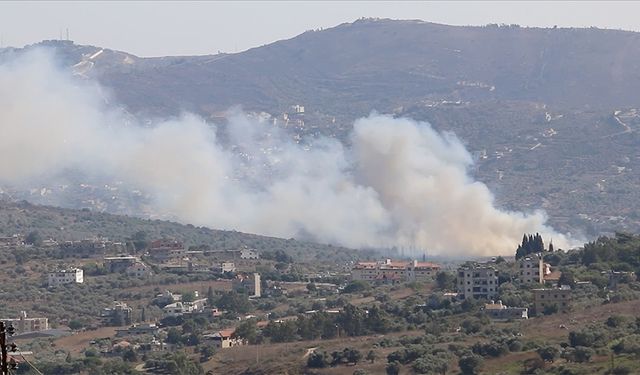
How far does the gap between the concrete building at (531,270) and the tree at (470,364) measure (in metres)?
23.8

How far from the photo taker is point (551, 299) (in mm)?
83750

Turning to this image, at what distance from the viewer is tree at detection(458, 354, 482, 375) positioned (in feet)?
220

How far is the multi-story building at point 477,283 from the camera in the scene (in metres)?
91.1

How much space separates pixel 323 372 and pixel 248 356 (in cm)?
668

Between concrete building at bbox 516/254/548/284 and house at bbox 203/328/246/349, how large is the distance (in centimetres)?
1444

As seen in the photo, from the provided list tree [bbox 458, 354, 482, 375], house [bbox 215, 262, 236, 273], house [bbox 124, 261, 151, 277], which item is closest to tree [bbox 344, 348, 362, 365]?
tree [bbox 458, 354, 482, 375]

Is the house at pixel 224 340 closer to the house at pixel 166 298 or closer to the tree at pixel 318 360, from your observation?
the tree at pixel 318 360

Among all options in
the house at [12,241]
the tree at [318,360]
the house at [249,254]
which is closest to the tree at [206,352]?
the tree at [318,360]

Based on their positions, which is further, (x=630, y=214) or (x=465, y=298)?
(x=630, y=214)

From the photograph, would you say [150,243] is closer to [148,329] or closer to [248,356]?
[148,329]

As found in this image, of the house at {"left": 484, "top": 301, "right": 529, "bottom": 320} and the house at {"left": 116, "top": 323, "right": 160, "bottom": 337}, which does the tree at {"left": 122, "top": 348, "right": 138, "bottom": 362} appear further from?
the house at {"left": 484, "top": 301, "right": 529, "bottom": 320}

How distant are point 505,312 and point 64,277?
1426 inches

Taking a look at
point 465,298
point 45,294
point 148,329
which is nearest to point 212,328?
point 148,329

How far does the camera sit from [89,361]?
76.5 meters
